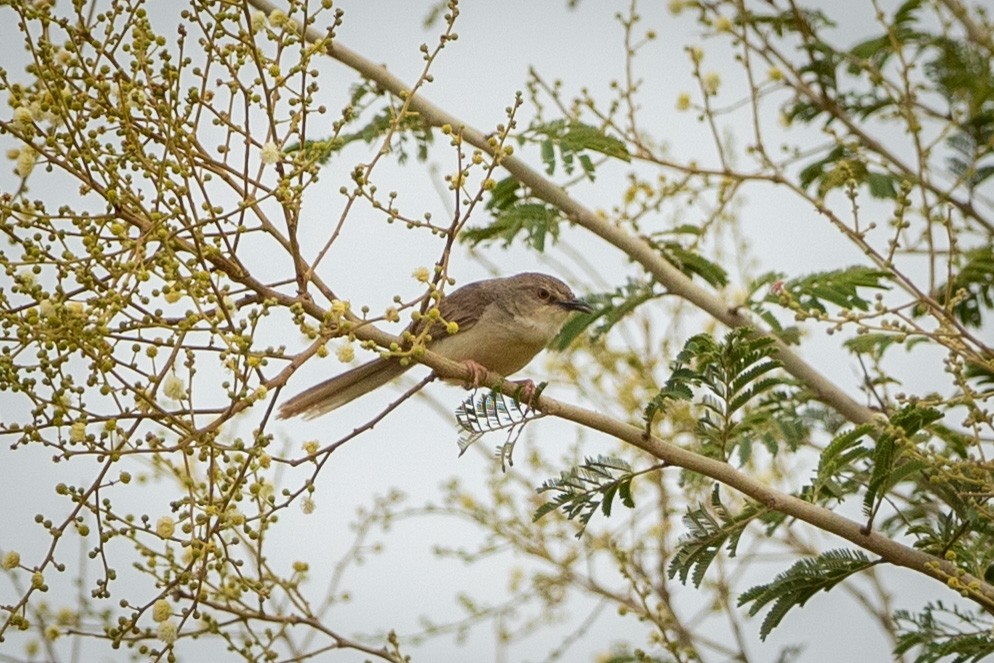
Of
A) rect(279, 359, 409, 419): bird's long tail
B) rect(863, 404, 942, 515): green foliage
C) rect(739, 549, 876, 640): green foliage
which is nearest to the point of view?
rect(863, 404, 942, 515): green foliage

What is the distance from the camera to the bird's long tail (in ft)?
14.3

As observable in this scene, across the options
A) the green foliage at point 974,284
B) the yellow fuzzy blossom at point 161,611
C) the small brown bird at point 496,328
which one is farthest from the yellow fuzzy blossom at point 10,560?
the green foliage at point 974,284

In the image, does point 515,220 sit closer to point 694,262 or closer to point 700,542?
point 694,262

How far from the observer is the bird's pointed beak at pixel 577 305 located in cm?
517

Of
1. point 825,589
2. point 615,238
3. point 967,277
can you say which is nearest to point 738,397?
point 825,589

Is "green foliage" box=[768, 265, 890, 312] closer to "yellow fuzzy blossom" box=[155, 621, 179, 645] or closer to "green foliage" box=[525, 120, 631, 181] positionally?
"green foliage" box=[525, 120, 631, 181]

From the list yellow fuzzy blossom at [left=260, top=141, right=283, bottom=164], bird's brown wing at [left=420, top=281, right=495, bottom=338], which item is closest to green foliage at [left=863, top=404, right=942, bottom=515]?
yellow fuzzy blossom at [left=260, top=141, right=283, bottom=164]

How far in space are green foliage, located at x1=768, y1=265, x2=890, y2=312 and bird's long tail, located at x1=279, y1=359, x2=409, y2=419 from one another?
1.42 metres

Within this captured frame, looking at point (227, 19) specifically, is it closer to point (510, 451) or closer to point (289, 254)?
point (289, 254)

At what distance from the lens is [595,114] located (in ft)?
15.9

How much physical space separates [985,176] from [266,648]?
359 centimetres

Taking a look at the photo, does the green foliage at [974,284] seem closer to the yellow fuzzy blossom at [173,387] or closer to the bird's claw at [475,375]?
the bird's claw at [475,375]

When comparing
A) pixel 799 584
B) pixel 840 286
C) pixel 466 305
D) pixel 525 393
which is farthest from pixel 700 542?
pixel 466 305

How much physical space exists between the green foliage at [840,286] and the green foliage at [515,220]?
871 mm
